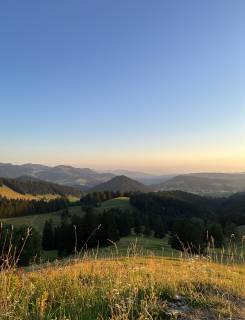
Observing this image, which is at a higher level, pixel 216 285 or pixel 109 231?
pixel 216 285

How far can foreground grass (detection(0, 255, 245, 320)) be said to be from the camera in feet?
18.4

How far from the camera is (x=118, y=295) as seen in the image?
5953 millimetres

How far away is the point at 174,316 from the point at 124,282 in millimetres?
1602

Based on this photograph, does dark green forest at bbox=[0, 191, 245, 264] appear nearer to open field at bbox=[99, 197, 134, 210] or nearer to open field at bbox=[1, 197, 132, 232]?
open field at bbox=[99, 197, 134, 210]

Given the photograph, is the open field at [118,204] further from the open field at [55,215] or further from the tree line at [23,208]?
the tree line at [23,208]

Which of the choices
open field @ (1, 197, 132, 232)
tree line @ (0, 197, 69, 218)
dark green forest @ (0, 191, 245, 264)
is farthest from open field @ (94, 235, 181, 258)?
tree line @ (0, 197, 69, 218)

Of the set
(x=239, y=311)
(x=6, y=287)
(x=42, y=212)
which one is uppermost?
(x=6, y=287)

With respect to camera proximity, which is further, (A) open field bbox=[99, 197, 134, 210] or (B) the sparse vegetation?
(A) open field bbox=[99, 197, 134, 210]

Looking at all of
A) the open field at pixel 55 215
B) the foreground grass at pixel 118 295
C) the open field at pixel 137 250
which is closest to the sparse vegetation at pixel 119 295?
the foreground grass at pixel 118 295

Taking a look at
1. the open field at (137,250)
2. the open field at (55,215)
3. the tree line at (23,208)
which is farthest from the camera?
the tree line at (23,208)

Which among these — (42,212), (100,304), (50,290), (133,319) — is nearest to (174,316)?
(133,319)

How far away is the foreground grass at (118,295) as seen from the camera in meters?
5.61

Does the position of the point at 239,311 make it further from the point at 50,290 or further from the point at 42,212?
the point at 42,212

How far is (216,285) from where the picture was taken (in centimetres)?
762
